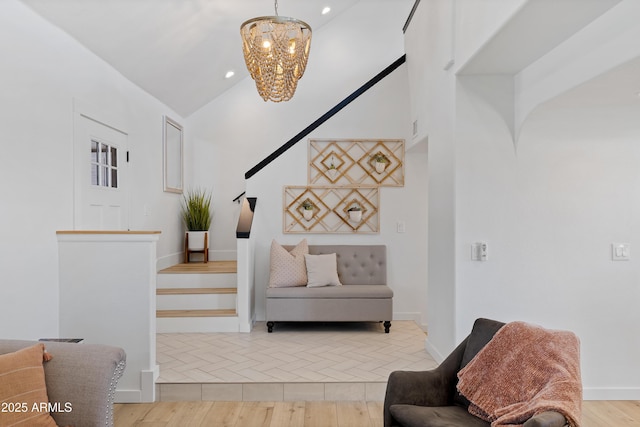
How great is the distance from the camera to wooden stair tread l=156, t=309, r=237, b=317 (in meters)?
4.50

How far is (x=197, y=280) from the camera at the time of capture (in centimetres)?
494

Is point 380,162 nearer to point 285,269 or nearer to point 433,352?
point 285,269

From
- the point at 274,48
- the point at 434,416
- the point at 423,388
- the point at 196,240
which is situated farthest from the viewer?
the point at 196,240

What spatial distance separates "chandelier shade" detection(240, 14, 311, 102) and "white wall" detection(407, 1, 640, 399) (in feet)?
3.78

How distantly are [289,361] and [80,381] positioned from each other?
1.98 metres

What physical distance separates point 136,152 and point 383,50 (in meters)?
3.56

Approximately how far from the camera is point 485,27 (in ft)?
8.50

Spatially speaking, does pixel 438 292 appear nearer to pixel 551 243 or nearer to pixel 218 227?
pixel 551 243

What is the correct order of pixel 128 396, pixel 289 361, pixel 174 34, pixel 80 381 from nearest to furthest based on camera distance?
1. pixel 80 381
2. pixel 128 396
3. pixel 289 361
4. pixel 174 34

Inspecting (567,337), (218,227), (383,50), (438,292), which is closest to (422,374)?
(567,337)

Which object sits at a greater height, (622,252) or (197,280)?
(622,252)

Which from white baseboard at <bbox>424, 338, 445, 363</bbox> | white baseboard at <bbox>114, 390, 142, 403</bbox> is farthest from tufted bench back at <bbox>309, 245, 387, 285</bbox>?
white baseboard at <bbox>114, 390, 142, 403</bbox>

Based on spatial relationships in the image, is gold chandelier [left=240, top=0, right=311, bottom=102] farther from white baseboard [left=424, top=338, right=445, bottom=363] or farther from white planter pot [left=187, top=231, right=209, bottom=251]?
white planter pot [left=187, top=231, right=209, bottom=251]

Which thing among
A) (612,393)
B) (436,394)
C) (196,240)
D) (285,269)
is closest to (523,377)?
(436,394)
